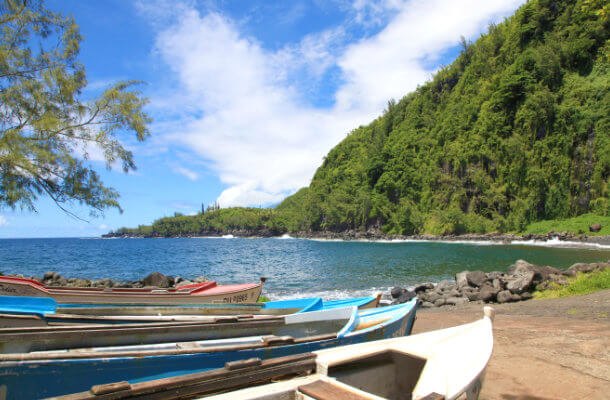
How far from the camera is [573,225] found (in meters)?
52.2

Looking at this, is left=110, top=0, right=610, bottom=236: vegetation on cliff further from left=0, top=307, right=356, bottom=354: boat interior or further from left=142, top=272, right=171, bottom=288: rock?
left=0, top=307, right=356, bottom=354: boat interior

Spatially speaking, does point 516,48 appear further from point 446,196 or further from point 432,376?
point 432,376

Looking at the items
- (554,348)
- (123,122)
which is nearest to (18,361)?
(554,348)

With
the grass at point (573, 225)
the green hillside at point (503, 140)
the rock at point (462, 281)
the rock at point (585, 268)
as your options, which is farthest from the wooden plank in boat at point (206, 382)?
the green hillside at point (503, 140)

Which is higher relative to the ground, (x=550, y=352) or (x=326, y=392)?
(x=326, y=392)

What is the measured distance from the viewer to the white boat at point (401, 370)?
3277mm

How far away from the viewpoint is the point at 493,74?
79.5 metres

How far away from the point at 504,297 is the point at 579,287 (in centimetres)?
257

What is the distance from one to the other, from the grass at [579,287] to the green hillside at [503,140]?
4562cm

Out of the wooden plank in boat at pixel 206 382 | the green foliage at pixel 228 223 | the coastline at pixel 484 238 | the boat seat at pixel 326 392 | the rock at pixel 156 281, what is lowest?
the coastline at pixel 484 238

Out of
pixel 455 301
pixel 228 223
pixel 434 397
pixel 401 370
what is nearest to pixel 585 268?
pixel 455 301

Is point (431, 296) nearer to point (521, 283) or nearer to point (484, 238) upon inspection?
point (521, 283)

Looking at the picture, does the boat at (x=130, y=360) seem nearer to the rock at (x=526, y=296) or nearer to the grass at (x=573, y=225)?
the rock at (x=526, y=296)

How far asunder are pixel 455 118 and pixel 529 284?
75547 mm
